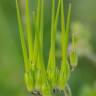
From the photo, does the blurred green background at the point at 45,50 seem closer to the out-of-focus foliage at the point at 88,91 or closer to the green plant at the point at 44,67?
the out-of-focus foliage at the point at 88,91

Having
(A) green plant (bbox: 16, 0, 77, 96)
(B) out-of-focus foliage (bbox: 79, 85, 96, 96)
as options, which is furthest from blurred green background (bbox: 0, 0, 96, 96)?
(A) green plant (bbox: 16, 0, 77, 96)

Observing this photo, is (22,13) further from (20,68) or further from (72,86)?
(72,86)

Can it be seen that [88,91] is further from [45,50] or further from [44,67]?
[44,67]

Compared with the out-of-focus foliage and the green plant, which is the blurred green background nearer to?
the out-of-focus foliage

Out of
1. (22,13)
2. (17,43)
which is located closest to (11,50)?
(17,43)

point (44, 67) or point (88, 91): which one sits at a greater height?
point (44, 67)

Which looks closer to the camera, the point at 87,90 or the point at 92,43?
the point at 87,90

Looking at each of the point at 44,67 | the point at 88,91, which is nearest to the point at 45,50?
the point at 88,91

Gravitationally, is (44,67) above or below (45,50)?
above

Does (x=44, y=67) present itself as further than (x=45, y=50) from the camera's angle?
No
